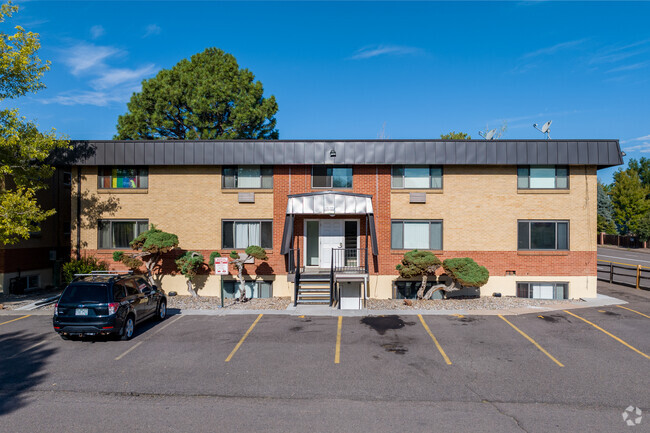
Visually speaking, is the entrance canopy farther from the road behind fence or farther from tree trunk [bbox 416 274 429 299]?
the road behind fence

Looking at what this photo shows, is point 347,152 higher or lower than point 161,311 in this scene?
higher

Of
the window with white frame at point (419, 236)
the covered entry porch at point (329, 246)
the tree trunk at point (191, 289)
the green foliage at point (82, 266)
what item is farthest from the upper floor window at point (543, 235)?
the green foliage at point (82, 266)

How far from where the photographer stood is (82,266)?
16.5 meters

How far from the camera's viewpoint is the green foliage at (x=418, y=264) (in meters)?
14.9

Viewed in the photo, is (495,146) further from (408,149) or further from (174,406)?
(174,406)

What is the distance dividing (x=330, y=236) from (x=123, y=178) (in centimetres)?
951

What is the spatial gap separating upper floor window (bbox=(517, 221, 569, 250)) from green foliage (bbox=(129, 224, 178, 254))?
47.6 feet

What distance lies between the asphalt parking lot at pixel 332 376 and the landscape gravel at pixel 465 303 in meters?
1.86

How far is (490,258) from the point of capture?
55.0 feet

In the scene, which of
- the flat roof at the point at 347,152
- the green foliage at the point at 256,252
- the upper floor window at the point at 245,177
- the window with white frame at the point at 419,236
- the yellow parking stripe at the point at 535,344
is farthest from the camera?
the upper floor window at the point at 245,177

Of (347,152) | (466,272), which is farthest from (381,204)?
(466,272)

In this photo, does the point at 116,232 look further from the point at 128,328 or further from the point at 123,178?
the point at 128,328

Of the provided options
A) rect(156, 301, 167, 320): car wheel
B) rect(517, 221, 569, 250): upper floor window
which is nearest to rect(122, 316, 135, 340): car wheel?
rect(156, 301, 167, 320): car wheel

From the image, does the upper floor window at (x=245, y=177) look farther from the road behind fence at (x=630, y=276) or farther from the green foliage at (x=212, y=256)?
the road behind fence at (x=630, y=276)
